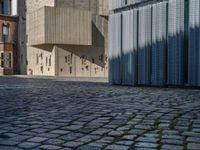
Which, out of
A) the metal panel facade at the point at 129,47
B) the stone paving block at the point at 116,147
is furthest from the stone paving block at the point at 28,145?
the metal panel facade at the point at 129,47

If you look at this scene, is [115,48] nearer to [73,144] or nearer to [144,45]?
[144,45]

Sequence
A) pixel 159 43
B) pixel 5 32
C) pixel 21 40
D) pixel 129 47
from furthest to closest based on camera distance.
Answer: pixel 5 32, pixel 21 40, pixel 129 47, pixel 159 43

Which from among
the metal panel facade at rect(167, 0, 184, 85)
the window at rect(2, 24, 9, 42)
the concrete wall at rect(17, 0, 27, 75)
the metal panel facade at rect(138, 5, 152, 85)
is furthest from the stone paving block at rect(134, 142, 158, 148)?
the window at rect(2, 24, 9, 42)

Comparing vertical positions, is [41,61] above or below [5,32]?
below

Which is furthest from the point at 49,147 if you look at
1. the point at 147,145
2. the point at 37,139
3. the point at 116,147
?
the point at 147,145

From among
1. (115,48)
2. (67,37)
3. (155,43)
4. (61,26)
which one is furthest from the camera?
(67,37)

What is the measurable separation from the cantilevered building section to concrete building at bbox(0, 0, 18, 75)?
101ft

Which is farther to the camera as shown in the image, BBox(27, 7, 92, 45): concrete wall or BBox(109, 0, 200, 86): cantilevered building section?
BBox(27, 7, 92, 45): concrete wall

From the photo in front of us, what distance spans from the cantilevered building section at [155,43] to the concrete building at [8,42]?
3067cm

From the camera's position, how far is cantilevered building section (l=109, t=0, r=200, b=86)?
13.7 metres

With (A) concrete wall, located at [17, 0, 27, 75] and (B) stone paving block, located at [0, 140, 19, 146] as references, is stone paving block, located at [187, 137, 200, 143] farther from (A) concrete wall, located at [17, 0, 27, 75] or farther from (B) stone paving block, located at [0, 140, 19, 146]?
(A) concrete wall, located at [17, 0, 27, 75]

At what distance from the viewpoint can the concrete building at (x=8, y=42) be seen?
1820 inches

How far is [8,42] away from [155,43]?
35066 millimetres

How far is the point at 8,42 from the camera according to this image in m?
47.2
